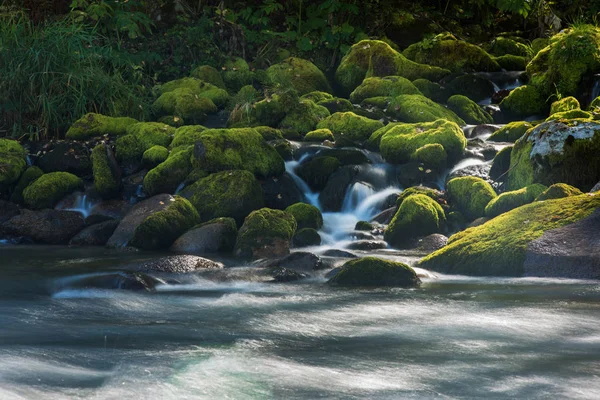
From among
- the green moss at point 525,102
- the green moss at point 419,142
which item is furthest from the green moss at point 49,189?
the green moss at point 525,102

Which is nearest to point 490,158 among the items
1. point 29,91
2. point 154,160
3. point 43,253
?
point 154,160

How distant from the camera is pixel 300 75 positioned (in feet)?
51.9

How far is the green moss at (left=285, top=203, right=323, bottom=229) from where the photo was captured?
9.88 metres

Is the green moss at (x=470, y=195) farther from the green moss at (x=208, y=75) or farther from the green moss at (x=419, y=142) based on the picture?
the green moss at (x=208, y=75)

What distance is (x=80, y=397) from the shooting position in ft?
12.9

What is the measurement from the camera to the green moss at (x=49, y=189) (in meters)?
10.7

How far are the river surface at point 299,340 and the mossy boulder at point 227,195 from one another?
237cm

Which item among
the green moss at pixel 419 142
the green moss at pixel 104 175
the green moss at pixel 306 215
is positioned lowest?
the green moss at pixel 306 215

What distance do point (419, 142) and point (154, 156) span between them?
12.4 feet

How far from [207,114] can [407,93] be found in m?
3.69

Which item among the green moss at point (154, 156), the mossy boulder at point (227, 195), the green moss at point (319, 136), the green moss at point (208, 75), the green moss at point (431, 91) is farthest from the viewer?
the green moss at point (208, 75)

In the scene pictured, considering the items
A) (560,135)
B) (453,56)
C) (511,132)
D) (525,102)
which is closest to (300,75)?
(453,56)

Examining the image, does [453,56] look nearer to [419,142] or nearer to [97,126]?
[419,142]

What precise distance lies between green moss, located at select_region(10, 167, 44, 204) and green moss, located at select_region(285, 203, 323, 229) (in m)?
3.86
